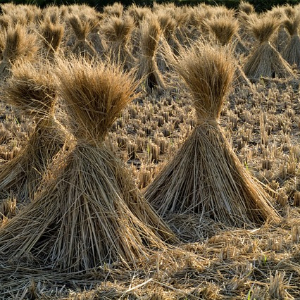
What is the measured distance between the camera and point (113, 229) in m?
3.37

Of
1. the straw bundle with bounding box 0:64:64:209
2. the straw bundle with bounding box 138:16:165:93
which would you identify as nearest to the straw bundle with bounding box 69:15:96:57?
the straw bundle with bounding box 138:16:165:93

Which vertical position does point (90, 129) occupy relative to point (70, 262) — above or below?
above

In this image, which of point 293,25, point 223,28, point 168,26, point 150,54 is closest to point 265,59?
point 223,28

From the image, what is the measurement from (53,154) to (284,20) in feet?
24.0

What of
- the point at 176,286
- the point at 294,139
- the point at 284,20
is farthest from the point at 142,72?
the point at 176,286

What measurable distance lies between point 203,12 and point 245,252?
9.92 m

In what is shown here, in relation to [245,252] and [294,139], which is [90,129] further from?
[294,139]

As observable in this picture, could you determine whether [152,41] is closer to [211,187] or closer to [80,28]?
[80,28]

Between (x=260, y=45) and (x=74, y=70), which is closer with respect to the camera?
(x=74, y=70)

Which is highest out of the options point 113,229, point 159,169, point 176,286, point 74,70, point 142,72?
point 142,72

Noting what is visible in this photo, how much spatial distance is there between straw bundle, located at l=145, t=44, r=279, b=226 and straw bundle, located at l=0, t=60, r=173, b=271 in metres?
0.60

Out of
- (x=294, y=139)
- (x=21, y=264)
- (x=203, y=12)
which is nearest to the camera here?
(x=21, y=264)

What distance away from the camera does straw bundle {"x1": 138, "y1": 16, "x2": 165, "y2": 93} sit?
8156mm

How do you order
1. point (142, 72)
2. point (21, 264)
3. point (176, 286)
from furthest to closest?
point (142, 72) < point (21, 264) < point (176, 286)
